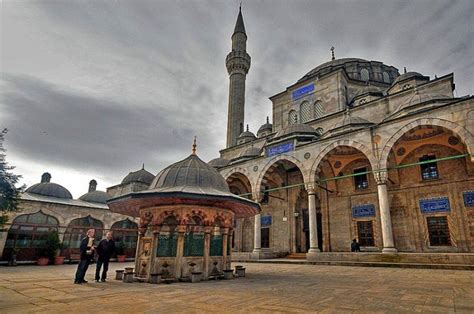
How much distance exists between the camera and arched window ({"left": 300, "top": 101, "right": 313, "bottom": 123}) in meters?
23.1

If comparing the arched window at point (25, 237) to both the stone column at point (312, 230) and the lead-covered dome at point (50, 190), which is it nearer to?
the lead-covered dome at point (50, 190)

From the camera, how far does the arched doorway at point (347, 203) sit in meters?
16.1

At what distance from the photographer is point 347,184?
17562 millimetres

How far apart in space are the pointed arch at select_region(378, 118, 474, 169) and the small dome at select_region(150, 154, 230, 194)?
8.87 meters

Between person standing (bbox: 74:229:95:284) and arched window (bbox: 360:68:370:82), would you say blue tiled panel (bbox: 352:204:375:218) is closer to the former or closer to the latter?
arched window (bbox: 360:68:370:82)

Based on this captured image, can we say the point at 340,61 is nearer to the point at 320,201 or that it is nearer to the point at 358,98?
the point at 358,98

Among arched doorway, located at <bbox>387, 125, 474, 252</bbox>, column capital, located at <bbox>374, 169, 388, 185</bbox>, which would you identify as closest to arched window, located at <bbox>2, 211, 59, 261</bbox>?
column capital, located at <bbox>374, 169, 388, 185</bbox>

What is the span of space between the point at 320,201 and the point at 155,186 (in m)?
13.2

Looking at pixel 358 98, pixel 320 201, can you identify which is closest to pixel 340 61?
pixel 358 98

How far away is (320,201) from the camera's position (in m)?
18.5

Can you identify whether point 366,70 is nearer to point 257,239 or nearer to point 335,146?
point 335,146

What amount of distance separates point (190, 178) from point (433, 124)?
1117 centimetres

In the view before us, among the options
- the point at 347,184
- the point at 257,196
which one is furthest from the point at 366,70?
the point at 257,196

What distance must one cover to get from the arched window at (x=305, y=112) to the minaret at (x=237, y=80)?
719 cm
